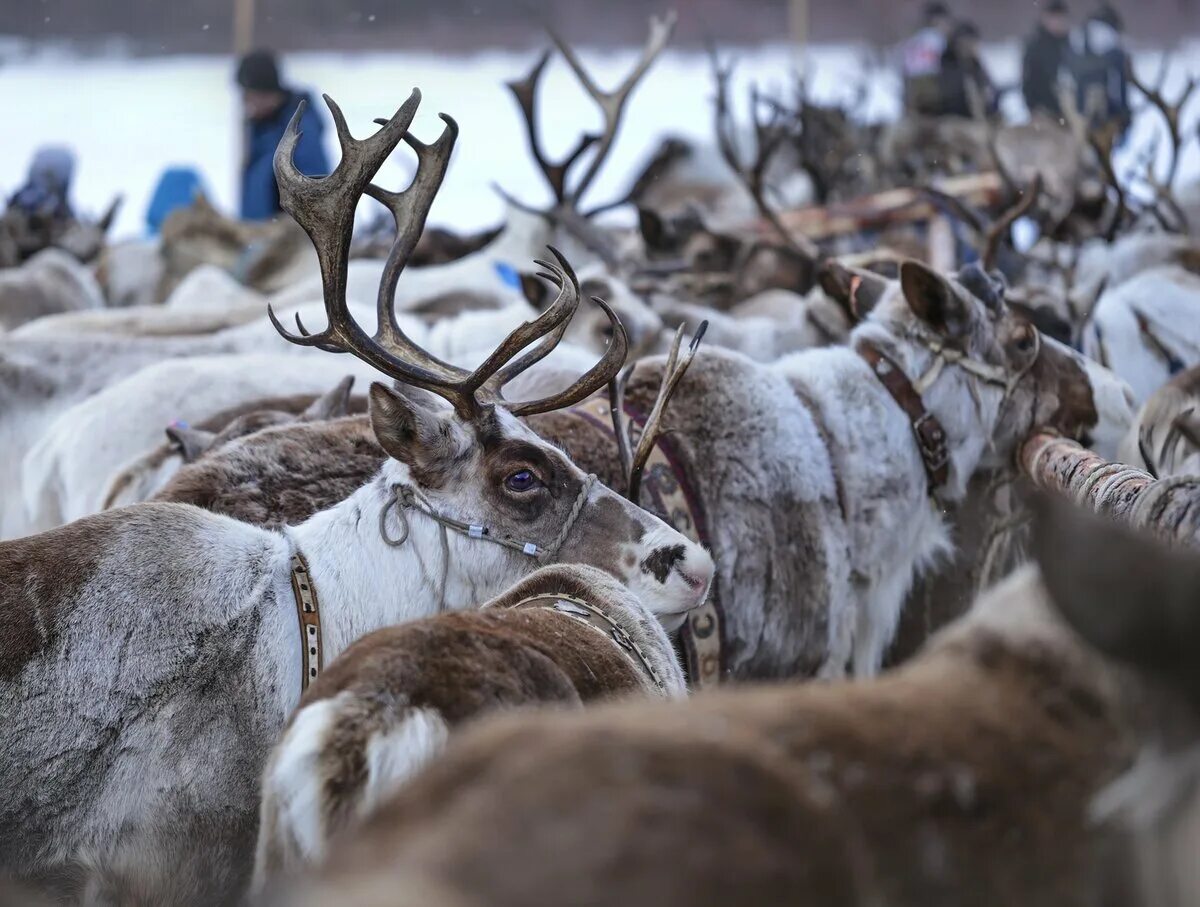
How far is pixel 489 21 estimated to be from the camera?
14.6 meters

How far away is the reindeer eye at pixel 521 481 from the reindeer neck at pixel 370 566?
7.1 inches

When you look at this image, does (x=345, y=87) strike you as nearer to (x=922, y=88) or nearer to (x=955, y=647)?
(x=922, y=88)

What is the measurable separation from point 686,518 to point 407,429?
3.32ft

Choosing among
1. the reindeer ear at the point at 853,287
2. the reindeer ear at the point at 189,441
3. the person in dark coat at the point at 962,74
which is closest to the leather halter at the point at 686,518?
the reindeer ear at the point at 189,441

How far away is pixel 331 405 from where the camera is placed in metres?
3.96

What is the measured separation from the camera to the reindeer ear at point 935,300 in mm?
4035

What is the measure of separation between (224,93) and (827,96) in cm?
616

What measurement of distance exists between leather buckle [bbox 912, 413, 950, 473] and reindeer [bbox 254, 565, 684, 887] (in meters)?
2.11

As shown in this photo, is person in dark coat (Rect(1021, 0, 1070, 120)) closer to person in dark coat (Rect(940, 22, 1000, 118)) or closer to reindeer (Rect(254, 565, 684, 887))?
person in dark coat (Rect(940, 22, 1000, 118))

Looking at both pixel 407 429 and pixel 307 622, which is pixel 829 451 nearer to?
pixel 407 429

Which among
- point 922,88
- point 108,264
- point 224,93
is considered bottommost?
point 108,264

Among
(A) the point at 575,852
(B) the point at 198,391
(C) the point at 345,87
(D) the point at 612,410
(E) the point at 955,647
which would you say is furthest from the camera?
(C) the point at 345,87

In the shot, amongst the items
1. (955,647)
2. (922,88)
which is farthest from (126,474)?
(922,88)

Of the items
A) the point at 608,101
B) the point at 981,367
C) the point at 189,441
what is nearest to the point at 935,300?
the point at 981,367
